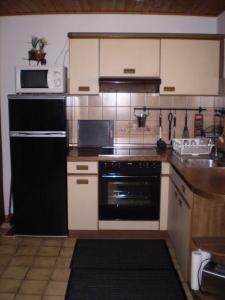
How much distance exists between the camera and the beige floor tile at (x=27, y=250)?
3.11 meters

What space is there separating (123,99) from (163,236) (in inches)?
61.2

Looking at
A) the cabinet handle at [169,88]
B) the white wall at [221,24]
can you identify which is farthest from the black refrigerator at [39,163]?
the white wall at [221,24]

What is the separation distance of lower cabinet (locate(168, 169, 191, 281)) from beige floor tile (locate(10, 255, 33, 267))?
1.31m

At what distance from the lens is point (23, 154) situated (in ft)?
10.7

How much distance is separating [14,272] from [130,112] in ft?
6.69

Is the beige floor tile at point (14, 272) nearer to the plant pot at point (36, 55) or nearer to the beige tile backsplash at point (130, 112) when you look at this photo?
the beige tile backsplash at point (130, 112)

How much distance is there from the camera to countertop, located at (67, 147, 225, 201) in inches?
80.4

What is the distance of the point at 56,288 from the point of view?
2557 millimetres

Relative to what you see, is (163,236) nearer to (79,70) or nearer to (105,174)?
(105,174)

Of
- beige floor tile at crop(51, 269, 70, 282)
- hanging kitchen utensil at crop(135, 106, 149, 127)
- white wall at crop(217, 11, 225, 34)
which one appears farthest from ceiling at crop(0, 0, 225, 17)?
beige floor tile at crop(51, 269, 70, 282)

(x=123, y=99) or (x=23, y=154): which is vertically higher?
(x=123, y=99)

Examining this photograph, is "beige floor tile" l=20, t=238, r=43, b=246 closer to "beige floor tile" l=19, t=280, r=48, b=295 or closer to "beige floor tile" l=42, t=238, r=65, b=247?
"beige floor tile" l=42, t=238, r=65, b=247

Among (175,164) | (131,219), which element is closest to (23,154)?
(131,219)

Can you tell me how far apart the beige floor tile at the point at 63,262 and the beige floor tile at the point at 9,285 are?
0.38 m
